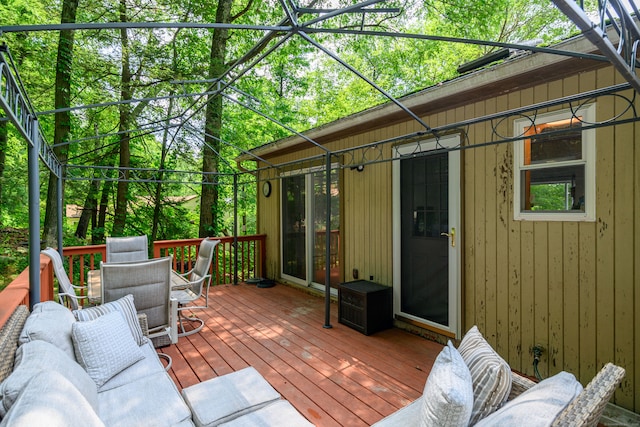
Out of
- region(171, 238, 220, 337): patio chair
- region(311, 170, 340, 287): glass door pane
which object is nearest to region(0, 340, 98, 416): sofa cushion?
region(171, 238, 220, 337): patio chair

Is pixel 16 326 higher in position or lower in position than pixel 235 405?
higher

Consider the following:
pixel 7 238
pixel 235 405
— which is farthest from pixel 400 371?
pixel 7 238

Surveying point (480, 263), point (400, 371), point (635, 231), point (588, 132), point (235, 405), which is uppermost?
point (588, 132)

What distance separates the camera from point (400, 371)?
9.77ft

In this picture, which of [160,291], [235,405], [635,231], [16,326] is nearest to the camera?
[235,405]

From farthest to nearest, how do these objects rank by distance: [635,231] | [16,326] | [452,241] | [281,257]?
[281,257] → [452,241] → [635,231] → [16,326]

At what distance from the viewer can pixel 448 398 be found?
3.93ft

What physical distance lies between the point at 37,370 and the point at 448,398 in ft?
5.40

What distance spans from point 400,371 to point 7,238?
9.85m

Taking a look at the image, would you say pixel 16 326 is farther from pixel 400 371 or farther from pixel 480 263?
pixel 480 263

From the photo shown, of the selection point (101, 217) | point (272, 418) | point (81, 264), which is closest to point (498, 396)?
point (272, 418)

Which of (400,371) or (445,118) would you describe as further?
(445,118)

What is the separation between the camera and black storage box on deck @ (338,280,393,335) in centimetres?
381

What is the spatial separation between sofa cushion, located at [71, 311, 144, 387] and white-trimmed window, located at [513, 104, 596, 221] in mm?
3272
